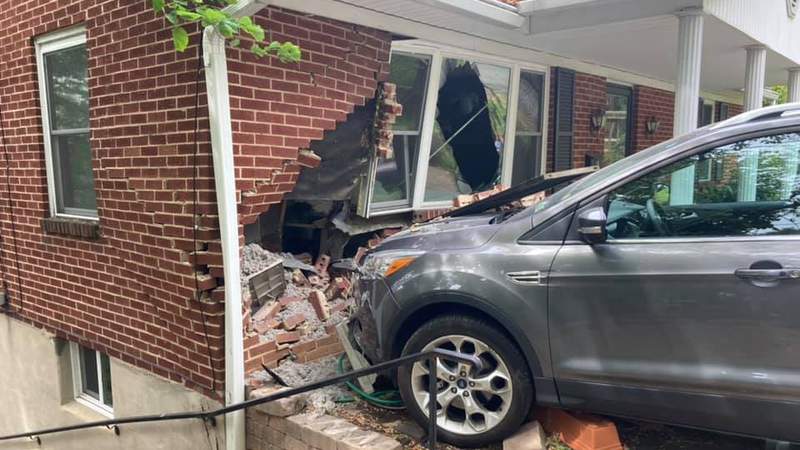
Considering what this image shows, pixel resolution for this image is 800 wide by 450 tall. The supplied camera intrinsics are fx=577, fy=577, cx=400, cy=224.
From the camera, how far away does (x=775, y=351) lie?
2.62m

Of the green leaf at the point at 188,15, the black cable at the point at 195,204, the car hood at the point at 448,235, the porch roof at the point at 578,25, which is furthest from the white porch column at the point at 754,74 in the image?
the green leaf at the point at 188,15

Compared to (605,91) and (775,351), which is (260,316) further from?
(605,91)

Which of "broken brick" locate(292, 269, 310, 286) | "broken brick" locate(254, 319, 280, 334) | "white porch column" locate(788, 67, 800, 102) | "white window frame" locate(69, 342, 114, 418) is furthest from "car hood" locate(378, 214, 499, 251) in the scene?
"white porch column" locate(788, 67, 800, 102)

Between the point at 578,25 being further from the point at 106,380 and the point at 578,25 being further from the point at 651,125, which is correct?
the point at 106,380

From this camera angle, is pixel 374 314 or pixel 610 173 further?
pixel 374 314

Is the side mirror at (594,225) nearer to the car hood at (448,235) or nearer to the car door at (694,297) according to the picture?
the car door at (694,297)

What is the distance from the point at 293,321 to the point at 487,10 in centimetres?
313

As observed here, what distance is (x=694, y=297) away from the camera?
9.04ft

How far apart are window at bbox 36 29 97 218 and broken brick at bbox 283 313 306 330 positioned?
2204 millimetres

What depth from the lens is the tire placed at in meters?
3.16

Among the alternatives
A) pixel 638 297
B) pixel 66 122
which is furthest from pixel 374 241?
pixel 638 297

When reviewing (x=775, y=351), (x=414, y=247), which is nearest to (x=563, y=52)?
(x=414, y=247)

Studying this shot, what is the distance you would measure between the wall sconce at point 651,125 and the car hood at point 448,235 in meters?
6.68

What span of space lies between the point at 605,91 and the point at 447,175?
3166 millimetres
